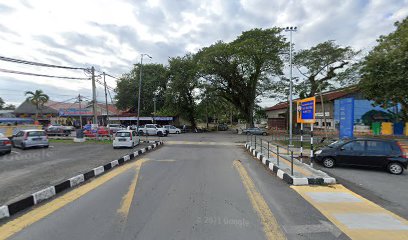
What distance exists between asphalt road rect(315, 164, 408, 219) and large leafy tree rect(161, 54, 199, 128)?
123 ft

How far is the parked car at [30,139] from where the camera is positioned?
17.5 m

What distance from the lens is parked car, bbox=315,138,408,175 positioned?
413 inches

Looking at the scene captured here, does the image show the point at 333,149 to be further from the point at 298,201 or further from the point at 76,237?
the point at 76,237

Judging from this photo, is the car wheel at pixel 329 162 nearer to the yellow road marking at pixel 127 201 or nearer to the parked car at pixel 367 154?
the parked car at pixel 367 154

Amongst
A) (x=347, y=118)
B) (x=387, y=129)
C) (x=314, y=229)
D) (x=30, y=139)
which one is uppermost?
(x=347, y=118)

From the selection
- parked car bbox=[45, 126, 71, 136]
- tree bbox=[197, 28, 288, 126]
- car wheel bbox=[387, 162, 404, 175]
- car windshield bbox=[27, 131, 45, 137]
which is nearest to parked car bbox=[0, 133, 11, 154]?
car windshield bbox=[27, 131, 45, 137]

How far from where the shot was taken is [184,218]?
4840 millimetres

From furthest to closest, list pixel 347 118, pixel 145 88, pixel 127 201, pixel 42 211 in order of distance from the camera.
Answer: pixel 145 88 → pixel 347 118 → pixel 127 201 → pixel 42 211

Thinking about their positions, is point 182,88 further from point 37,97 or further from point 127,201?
point 127,201

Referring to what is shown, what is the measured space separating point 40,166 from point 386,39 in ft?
69.8

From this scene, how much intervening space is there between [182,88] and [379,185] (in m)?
42.9

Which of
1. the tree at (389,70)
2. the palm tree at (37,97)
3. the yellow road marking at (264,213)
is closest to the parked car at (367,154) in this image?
the yellow road marking at (264,213)

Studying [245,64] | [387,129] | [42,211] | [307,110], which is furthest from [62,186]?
[387,129]

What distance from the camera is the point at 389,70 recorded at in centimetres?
1503
